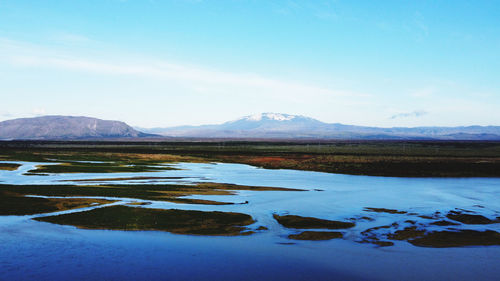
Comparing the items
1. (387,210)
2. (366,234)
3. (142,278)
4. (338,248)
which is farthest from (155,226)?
(387,210)

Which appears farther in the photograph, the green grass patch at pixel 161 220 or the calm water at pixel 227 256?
the green grass patch at pixel 161 220

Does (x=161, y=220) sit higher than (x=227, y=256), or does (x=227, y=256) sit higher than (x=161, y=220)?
(x=161, y=220)

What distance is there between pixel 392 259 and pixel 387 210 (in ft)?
36.0

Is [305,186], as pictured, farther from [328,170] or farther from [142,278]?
[142,278]

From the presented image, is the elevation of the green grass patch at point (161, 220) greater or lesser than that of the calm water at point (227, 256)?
greater

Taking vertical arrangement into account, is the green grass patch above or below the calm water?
above

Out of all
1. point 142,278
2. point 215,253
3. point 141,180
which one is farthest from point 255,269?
point 141,180

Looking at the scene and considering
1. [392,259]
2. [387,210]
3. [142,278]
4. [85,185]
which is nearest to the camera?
[142,278]

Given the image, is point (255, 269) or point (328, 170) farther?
point (328, 170)

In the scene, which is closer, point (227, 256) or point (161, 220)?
point (227, 256)

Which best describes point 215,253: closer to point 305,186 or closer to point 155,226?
point 155,226

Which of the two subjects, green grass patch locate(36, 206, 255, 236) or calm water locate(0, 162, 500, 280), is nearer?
calm water locate(0, 162, 500, 280)

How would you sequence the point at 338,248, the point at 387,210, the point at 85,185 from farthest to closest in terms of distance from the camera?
the point at 85,185, the point at 387,210, the point at 338,248

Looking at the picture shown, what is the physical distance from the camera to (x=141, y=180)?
40.8 m
